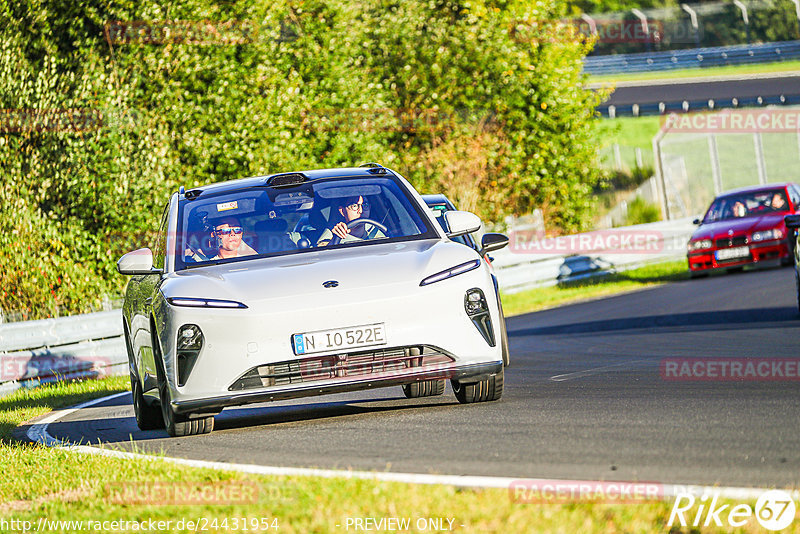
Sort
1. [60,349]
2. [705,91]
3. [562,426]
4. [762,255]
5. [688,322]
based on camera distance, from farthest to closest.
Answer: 1. [705,91]
2. [762,255]
3. [60,349]
4. [688,322]
5. [562,426]

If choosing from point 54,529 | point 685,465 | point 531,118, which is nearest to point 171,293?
point 54,529

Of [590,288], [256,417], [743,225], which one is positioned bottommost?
[590,288]

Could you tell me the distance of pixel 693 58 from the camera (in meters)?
67.6

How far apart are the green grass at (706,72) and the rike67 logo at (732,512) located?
59.2 meters

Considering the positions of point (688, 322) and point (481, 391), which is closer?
point (481, 391)

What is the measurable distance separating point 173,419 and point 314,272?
1261 millimetres

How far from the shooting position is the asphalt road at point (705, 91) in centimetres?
5416

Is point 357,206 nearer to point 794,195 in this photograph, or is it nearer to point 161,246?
point 161,246

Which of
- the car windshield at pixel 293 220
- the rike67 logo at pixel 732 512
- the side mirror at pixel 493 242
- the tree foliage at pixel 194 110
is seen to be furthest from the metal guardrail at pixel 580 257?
the rike67 logo at pixel 732 512

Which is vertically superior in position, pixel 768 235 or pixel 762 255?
pixel 768 235

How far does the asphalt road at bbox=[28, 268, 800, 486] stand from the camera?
582 cm

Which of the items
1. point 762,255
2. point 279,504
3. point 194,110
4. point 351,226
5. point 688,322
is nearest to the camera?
point 279,504

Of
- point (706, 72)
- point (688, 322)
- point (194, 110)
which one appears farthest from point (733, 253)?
point (706, 72)

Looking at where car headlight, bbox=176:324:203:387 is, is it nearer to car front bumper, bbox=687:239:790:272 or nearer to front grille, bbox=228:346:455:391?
front grille, bbox=228:346:455:391
